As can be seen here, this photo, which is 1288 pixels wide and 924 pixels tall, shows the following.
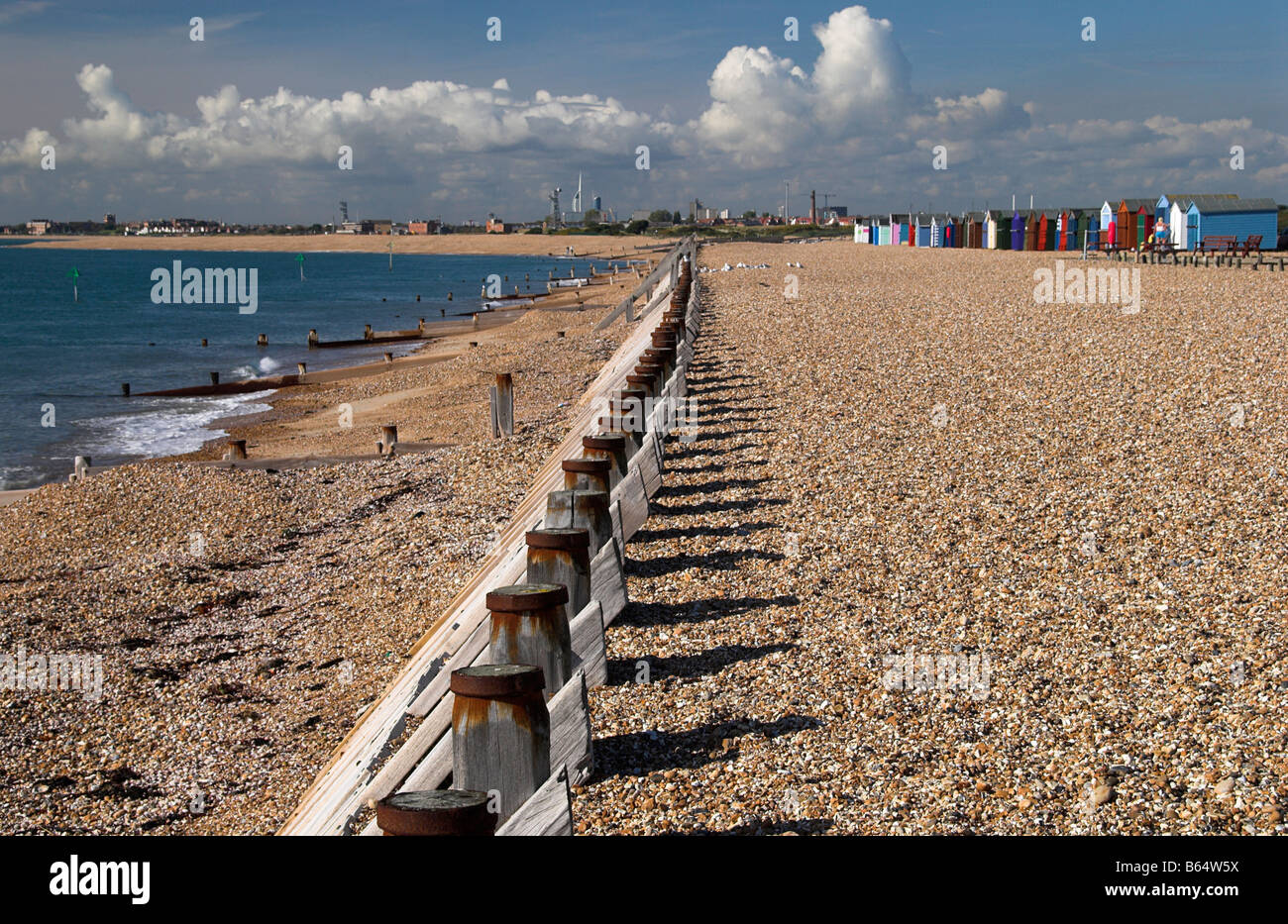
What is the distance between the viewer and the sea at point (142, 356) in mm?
21172

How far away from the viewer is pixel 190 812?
5.66 meters

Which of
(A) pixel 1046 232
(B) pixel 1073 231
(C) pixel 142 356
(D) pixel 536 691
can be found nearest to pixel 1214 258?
(B) pixel 1073 231

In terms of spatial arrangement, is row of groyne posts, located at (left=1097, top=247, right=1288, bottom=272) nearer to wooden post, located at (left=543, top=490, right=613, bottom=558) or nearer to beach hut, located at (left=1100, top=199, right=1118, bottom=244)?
beach hut, located at (left=1100, top=199, right=1118, bottom=244)

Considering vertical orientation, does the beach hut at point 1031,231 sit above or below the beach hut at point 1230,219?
above

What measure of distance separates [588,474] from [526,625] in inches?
96.2

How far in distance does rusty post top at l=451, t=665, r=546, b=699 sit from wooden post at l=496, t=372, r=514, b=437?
9743 mm

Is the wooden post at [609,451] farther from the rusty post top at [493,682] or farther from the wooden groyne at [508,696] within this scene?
the rusty post top at [493,682]

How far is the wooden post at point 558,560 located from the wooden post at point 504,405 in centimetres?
805

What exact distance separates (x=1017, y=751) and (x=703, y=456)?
5.84 meters

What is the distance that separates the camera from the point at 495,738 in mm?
3352

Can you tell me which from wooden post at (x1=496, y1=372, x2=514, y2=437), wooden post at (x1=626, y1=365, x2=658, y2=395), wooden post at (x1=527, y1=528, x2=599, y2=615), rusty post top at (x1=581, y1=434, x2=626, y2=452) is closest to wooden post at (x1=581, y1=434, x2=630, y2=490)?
rusty post top at (x1=581, y1=434, x2=626, y2=452)

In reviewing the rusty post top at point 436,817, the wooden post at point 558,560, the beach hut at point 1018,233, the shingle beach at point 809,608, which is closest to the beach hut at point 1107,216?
the beach hut at point 1018,233
